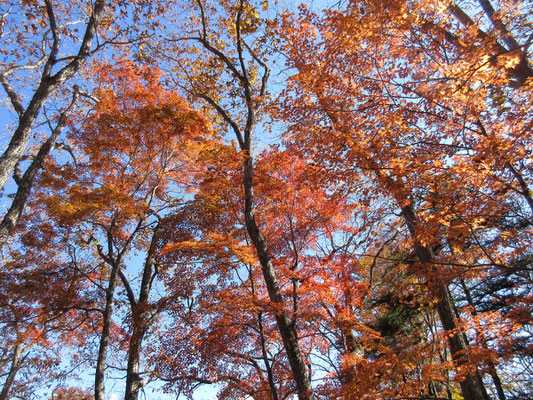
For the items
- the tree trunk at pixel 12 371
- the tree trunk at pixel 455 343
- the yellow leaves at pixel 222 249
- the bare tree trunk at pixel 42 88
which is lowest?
the tree trunk at pixel 455 343

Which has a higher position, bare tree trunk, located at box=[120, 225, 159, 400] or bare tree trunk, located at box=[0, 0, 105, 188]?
bare tree trunk, located at box=[0, 0, 105, 188]

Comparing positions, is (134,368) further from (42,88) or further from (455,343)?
(455,343)

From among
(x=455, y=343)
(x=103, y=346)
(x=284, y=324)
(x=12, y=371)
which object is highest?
(x=12, y=371)

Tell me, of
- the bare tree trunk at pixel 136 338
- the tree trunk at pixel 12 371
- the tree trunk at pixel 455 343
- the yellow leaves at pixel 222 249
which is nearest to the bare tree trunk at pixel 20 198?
the yellow leaves at pixel 222 249

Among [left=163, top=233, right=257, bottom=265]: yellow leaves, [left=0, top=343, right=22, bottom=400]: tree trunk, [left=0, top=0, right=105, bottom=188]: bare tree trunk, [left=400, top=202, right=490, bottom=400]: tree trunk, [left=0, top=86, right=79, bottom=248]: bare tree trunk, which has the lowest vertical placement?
[left=400, top=202, right=490, bottom=400]: tree trunk

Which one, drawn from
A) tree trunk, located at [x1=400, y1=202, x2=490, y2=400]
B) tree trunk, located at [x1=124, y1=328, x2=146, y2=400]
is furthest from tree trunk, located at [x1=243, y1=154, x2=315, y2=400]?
tree trunk, located at [x1=124, y1=328, x2=146, y2=400]

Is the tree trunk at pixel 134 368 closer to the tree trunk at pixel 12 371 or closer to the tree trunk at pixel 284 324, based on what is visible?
the tree trunk at pixel 284 324

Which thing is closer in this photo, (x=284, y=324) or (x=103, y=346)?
(x=284, y=324)

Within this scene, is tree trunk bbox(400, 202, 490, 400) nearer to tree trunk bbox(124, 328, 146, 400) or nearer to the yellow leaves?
the yellow leaves

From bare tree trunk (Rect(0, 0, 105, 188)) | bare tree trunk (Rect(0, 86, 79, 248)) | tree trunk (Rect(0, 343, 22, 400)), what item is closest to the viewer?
bare tree trunk (Rect(0, 86, 79, 248))

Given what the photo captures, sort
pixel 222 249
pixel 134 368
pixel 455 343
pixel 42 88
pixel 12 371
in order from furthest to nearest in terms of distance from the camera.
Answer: pixel 12 371 < pixel 134 368 < pixel 222 249 < pixel 42 88 < pixel 455 343

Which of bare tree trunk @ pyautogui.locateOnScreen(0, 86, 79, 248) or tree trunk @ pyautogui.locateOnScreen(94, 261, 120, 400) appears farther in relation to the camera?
tree trunk @ pyautogui.locateOnScreen(94, 261, 120, 400)

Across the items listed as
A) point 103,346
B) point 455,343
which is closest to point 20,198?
point 103,346

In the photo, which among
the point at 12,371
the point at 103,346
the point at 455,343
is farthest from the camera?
the point at 12,371
